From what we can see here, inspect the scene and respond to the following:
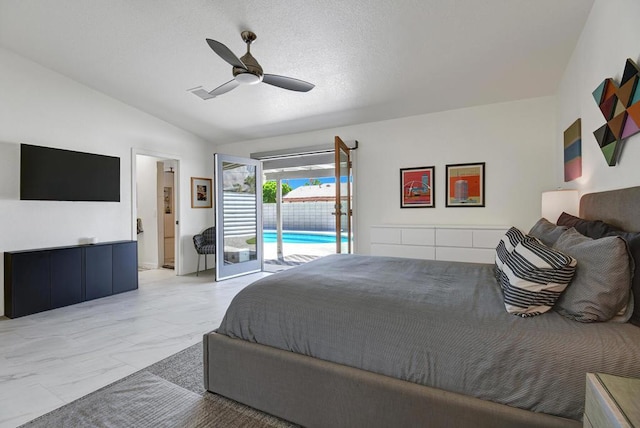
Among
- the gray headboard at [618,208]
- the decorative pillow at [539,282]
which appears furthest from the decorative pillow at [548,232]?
the decorative pillow at [539,282]

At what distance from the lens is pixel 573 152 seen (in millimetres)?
2760

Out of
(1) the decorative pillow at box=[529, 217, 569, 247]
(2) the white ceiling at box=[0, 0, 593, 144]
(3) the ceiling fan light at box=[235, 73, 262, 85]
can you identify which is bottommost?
(1) the decorative pillow at box=[529, 217, 569, 247]

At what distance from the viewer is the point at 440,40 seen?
2701 millimetres

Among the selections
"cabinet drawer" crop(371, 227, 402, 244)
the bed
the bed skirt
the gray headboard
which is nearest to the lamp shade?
the gray headboard

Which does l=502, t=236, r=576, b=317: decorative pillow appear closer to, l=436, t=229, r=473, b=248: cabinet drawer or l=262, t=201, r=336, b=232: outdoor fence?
l=436, t=229, r=473, b=248: cabinet drawer

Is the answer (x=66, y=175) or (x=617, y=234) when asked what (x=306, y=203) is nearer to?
(x=66, y=175)

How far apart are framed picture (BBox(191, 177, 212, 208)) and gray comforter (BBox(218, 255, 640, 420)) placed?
422 centimetres

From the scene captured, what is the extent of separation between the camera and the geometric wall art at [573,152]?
2.61 m

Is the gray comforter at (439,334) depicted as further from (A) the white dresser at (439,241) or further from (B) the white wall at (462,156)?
(B) the white wall at (462,156)

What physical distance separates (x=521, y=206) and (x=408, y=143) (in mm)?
1631

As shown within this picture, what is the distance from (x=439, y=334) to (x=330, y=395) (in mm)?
606

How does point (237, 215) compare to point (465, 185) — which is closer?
point (465, 185)

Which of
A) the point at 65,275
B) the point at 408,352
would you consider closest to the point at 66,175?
the point at 65,275

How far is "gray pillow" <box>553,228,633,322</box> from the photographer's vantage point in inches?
44.3
